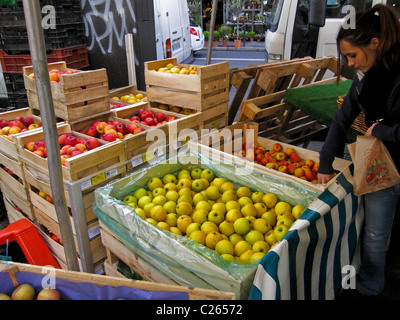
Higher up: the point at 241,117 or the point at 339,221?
the point at 241,117

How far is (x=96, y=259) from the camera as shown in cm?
290

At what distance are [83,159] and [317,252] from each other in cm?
171

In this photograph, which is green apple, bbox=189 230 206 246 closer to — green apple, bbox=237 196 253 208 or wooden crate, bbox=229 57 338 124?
green apple, bbox=237 196 253 208

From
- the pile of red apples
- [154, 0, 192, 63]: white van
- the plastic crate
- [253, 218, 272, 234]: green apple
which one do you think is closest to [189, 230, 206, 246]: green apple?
[253, 218, 272, 234]: green apple

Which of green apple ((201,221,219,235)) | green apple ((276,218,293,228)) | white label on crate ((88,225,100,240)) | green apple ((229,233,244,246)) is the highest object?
green apple ((276,218,293,228))

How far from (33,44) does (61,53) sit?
11.4ft

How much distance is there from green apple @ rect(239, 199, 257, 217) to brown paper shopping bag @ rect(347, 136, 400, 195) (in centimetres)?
69

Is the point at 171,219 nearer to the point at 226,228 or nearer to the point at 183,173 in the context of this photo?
the point at 226,228

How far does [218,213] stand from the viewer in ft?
7.61

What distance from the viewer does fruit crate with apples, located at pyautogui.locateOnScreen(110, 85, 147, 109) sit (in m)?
4.04

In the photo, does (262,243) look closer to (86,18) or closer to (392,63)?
(392,63)

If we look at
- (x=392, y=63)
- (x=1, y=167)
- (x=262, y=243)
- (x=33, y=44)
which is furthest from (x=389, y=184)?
(x=1, y=167)

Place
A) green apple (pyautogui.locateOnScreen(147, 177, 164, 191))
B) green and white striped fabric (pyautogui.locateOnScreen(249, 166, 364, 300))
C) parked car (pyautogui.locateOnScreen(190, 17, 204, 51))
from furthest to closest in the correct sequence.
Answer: parked car (pyautogui.locateOnScreen(190, 17, 204, 51)), green apple (pyautogui.locateOnScreen(147, 177, 164, 191)), green and white striped fabric (pyautogui.locateOnScreen(249, 166, 364, 300))

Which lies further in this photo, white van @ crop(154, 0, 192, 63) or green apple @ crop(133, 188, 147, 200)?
white van @ crop(154, 0, 192, 63)
